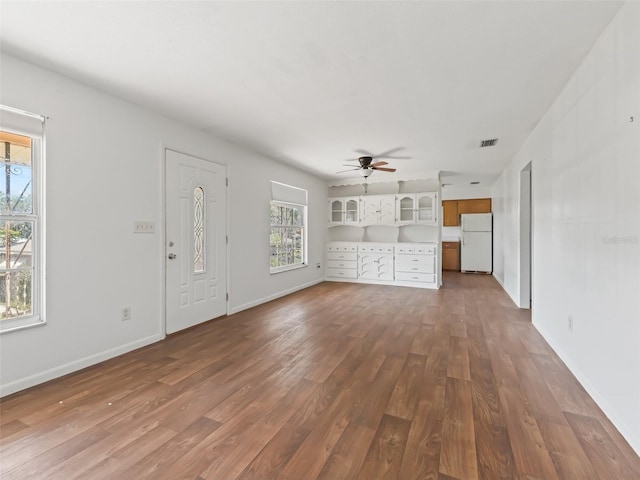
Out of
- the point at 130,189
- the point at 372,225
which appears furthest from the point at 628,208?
the point at 372,225

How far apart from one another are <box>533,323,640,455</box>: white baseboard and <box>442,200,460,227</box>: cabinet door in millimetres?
6199

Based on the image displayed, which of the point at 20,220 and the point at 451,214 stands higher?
the point at 451,214

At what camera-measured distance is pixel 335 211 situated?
7.15m

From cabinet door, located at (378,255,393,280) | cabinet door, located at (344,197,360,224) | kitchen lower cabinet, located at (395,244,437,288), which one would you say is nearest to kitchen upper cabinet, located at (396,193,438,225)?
kitchen lower cabinet, located at (395,244,437,288)

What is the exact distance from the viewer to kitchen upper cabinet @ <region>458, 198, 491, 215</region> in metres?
8.23

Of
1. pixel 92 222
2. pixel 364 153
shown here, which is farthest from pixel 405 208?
pixel 92 222

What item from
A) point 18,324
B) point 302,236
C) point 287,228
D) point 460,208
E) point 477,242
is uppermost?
point 460,208

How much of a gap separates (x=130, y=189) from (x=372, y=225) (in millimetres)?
5097

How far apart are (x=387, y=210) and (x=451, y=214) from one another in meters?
3.16

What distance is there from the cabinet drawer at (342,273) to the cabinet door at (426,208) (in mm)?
1815

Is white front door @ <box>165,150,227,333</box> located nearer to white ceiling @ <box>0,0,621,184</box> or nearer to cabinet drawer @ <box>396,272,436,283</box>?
white ceiling @ <box>0,0,621,184</box>

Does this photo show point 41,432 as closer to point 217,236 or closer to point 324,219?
point 217,236

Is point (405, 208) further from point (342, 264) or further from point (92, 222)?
point (92, 222)

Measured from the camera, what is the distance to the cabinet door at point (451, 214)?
8.63m
